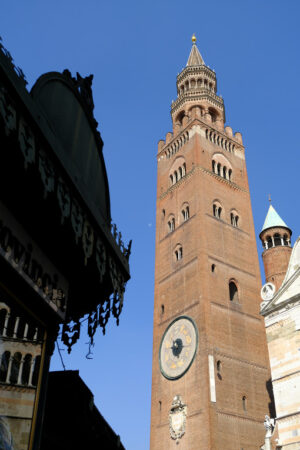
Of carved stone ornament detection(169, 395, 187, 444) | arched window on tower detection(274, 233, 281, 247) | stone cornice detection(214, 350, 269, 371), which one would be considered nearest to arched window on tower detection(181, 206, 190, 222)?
arched window on tower detection(274, 233, 281, 247)

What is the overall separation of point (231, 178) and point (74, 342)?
29.3m

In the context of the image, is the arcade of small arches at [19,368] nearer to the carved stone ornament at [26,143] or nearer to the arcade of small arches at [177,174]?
the carved stone ornament at [26,143]

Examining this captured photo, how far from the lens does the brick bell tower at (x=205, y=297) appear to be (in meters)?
27.0

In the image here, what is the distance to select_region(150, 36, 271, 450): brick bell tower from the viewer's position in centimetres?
2698

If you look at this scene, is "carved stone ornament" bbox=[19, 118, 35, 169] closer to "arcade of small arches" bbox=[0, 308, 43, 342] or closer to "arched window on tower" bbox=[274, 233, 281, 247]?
"arcade of small arches" bbox=[0, 308, 43, 342]

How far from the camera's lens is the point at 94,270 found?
10.3m

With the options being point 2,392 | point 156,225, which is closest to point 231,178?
point 156,225

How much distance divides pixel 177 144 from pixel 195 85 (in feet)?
24.7

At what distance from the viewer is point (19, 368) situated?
28.2ft

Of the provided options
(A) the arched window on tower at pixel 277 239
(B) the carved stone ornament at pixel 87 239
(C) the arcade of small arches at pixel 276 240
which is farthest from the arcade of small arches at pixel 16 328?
(A) the arched window on tower at pixel 277 239

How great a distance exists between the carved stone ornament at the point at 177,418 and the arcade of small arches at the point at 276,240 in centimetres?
1276

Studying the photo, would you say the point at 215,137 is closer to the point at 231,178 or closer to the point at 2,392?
the point at 231,178

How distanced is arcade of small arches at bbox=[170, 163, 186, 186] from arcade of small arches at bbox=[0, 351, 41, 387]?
1191 inches

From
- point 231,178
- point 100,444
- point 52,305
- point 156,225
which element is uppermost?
point 231,178
